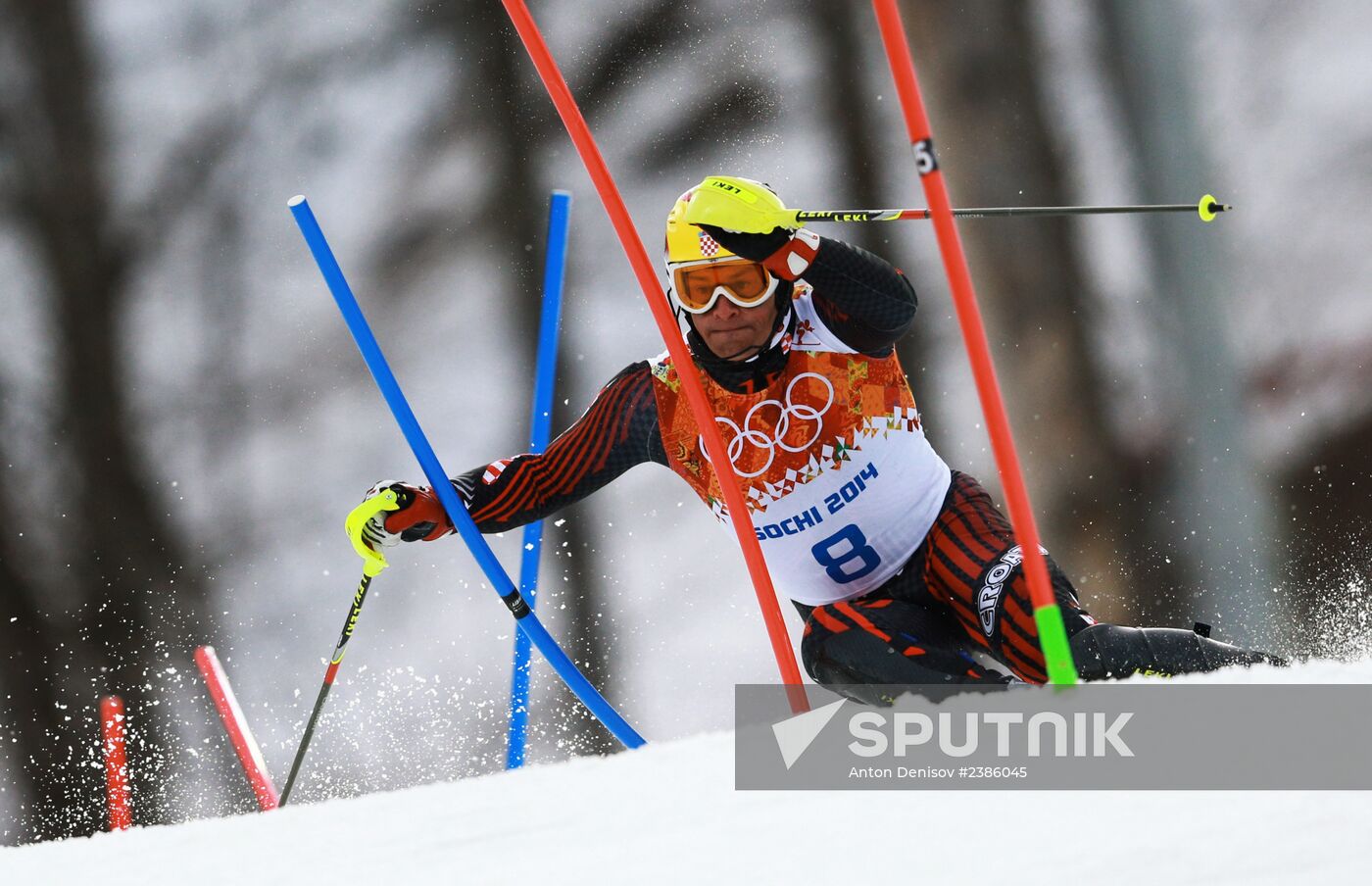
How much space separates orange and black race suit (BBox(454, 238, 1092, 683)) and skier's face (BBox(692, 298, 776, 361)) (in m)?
0.03

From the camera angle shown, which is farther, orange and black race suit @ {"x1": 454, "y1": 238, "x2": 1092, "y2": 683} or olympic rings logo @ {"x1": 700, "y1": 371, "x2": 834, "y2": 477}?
olympic rings logo @ {"x1": 700, "y1": 371, "x2": 834, "y2": 477}

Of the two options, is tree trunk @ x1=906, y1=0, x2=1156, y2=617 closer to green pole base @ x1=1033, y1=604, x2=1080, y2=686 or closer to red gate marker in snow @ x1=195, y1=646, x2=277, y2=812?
red gate marker in snow @ x1=195, y1=646, x2=277, y2=812

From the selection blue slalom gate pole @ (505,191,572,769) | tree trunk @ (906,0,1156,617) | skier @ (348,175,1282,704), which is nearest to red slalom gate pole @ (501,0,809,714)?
skier @ (348,175,1282,704)

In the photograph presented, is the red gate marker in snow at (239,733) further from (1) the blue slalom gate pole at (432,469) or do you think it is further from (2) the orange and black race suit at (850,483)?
(2) the orange and black race suit at (850,483)

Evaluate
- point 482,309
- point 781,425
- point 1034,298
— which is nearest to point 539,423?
point 781,425

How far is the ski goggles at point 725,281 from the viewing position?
2.10 metres

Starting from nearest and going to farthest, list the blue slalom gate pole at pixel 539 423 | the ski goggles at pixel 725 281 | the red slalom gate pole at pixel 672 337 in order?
the red slalom gate pole at pixel 672 337, the ski goggles at pixel 725 281, the blue slalom gate pole at pixel 539 423

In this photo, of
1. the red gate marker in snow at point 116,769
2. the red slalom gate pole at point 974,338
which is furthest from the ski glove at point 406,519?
the red gate marker in snow at point 116,769

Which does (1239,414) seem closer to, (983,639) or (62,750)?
(983,639)

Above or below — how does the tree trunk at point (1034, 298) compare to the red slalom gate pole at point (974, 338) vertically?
below

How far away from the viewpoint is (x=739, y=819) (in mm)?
1158

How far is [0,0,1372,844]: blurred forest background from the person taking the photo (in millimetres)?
5191

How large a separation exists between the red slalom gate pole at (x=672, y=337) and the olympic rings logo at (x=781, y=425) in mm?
306

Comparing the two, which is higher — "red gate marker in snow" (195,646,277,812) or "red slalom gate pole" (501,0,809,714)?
"red slalom gate pole" (501,0,809,714)
